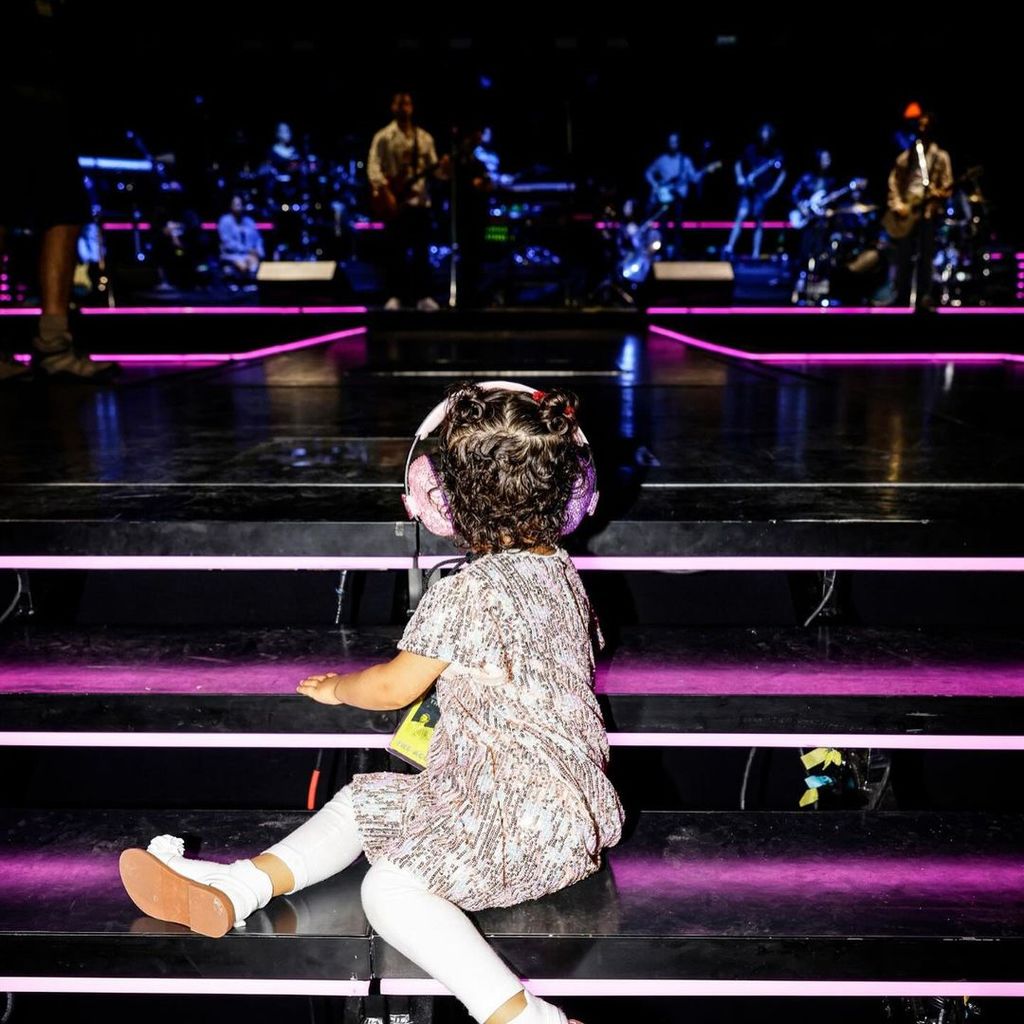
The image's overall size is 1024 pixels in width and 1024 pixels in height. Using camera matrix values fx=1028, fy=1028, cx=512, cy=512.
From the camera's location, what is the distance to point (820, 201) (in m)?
9.65

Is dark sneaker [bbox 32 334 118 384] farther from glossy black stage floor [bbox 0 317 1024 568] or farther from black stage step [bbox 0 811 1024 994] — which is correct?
black stage step [bbox 0 811 1024 994]

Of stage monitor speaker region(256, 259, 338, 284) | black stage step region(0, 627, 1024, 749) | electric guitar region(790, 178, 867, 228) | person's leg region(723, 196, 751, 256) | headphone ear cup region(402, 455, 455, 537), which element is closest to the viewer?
headphone ear cup region(402, 455, 455, 537)

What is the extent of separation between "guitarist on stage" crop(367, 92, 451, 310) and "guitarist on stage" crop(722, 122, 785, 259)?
174 inches

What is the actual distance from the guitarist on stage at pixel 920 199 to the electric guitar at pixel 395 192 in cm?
341

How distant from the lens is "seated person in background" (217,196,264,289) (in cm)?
989

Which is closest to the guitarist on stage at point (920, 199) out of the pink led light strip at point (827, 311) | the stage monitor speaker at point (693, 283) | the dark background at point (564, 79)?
the pink led light strip at point (827, 311)

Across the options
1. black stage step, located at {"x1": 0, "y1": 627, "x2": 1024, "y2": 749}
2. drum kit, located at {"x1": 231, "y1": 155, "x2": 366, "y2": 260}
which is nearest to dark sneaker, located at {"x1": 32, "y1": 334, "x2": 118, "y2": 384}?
black stage step, located at {"x1": 0, "y1": 627, "x2": 1024, "y2": 749}

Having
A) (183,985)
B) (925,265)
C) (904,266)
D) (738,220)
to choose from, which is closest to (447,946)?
(183,985)

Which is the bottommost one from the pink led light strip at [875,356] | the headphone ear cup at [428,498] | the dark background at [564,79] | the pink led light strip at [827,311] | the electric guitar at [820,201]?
the pink led light strip at [875,356]

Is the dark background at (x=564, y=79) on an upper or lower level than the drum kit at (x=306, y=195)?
upper

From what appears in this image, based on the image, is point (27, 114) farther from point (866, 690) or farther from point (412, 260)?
point (412, 260)

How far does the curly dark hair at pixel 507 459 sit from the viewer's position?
1387 mm

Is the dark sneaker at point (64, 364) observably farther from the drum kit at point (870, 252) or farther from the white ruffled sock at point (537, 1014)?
the drum kit at point (870, 252)

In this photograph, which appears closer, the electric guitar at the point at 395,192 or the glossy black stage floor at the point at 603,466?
the glossy black stage floor at the point at 603,466
